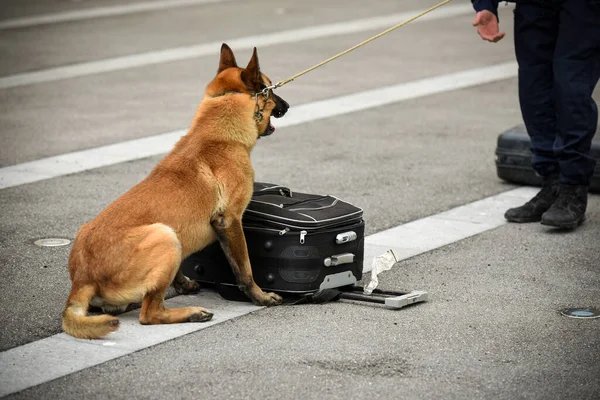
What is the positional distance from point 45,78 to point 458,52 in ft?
17.4

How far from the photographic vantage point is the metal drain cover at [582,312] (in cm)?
504

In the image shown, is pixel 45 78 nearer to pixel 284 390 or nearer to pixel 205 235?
pixel 205 235

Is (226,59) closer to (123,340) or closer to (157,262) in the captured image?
(157,262)

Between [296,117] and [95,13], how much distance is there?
839cm

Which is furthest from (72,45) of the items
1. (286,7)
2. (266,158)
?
(266,158)

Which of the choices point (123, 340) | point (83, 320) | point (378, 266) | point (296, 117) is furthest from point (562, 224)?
point (296, 117)

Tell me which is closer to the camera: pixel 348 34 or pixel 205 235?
pixel 205 235

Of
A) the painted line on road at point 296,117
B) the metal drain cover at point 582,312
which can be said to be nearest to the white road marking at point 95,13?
the painted line on road at point 296,117

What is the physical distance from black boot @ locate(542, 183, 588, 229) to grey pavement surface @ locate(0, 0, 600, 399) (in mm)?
91

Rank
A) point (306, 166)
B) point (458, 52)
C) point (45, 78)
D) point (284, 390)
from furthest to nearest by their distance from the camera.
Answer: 1. point (458, 52)
2. point (45, 78)
3. point (306, 166)
4. point (284, 390)

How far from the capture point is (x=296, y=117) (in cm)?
1001

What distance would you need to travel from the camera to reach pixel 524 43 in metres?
6.57

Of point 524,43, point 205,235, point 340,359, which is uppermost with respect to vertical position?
point 524,43

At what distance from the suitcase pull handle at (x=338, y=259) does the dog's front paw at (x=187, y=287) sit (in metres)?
0.71
